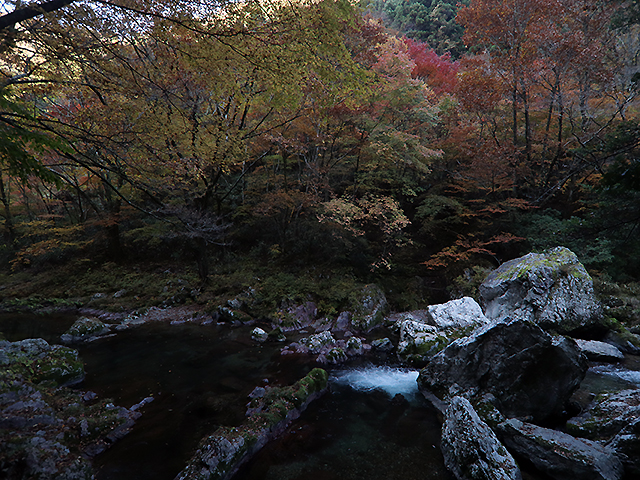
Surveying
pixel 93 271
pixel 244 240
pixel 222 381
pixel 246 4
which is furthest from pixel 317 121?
pixel 93 271

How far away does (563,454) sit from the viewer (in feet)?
13.0

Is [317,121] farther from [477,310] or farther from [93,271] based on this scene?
[93,271]

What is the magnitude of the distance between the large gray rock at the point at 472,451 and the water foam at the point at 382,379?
6.76ft

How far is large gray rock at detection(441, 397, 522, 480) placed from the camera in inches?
152

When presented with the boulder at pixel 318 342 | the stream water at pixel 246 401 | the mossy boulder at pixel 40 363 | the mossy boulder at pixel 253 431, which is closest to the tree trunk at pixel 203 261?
the stream water at pixel 246 401

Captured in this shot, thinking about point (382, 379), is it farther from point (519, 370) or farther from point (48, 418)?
point (48, 418)

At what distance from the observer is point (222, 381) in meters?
Result: 6.93

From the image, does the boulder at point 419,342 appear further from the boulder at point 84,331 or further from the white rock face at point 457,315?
the boulder at point 84,331

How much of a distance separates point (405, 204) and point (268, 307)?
1060 cm

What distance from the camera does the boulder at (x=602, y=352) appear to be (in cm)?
734

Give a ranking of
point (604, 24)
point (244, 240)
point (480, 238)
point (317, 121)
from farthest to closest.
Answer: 1. point (244, 240)
2. point (480, 238)
3. point (317, 121)
4. point (604, 24)

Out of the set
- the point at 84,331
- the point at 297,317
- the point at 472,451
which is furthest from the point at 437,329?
the point at 84,331

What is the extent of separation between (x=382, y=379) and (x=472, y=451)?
10.7ft

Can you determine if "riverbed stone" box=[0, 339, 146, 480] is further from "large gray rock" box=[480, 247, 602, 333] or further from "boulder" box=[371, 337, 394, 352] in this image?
"large gray rock" box=[480, 247, 602, 333]
